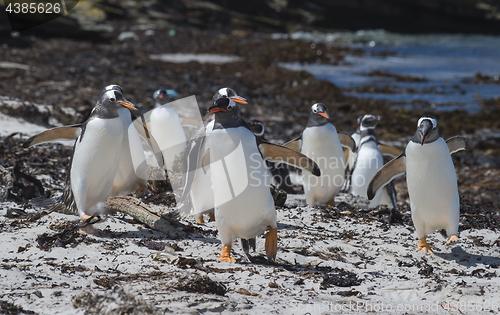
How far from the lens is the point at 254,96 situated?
559 inches

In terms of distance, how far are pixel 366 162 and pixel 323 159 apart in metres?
0.90

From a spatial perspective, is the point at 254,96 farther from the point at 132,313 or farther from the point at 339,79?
the point at 132,313

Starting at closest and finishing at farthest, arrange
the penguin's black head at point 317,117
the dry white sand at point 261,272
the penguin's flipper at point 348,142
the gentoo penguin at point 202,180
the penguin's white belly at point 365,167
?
the dry white sand at point 261,272
the gentoo penguin at point 202,180
the penguin's black head at point 317,117
the penguin's white belly at point 365,167
the penguin's flipper at point 348,142

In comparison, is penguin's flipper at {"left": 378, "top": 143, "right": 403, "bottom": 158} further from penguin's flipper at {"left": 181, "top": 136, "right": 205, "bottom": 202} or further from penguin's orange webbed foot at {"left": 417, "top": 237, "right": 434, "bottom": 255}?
penguin's flipper at {"left": 181, "top": 136, "right": 205, "bottom": 202}

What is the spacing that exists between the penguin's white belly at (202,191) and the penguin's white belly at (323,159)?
175 centimetres

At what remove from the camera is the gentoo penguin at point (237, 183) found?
12.3 feet

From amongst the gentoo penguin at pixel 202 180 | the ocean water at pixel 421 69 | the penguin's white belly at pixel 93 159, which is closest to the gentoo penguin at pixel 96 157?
the penguin's white belly at pixel 93 159

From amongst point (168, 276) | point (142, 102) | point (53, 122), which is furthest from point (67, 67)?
point (168, 276)

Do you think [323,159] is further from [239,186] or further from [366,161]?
[239,186]

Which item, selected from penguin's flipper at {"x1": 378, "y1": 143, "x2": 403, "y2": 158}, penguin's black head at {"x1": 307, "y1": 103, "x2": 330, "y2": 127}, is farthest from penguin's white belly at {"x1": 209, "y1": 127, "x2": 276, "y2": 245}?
penguin's flipper at {"x1": 378, "y1": 143, "x2": 403, "y2": 158}

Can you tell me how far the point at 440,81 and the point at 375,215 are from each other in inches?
618

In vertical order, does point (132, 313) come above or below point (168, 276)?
above

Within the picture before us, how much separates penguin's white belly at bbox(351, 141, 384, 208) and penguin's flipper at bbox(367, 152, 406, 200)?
1731 mm

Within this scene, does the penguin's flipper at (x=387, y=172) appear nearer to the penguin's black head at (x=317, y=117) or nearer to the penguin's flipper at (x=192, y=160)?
the penguin's black head at (x=317, y=117)
